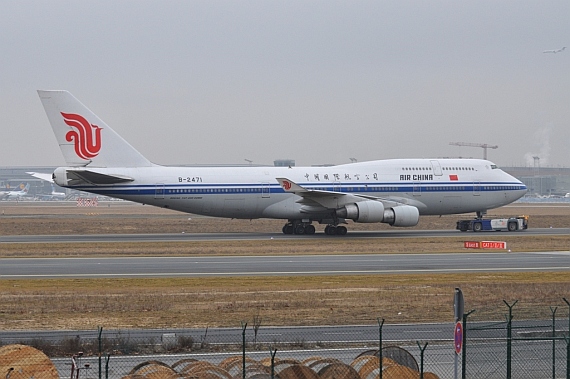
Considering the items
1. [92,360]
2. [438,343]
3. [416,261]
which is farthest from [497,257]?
[92,360]

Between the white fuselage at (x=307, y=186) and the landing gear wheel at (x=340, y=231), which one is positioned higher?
the white fuselage at (x=307, y=186)

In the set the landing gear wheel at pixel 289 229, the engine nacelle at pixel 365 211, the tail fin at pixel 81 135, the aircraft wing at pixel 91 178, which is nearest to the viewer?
the aircraft wing at pixel 91 178

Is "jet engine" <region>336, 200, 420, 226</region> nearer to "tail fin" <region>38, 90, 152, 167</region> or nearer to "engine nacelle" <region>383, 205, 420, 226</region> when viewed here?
"engine nacelle" <region>383, 205, 420, 226</region>

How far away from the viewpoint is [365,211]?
52.8 m

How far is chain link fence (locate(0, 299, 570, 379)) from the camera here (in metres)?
14.5

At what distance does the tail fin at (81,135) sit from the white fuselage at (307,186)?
93 cm

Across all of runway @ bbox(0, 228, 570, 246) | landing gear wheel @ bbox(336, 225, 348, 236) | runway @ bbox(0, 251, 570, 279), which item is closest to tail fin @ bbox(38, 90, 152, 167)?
runway @ bbox(0, 228, 570, 246)

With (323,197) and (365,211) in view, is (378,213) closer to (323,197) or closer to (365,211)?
(365,211)

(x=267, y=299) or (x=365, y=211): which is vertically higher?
(x=365, y=211)

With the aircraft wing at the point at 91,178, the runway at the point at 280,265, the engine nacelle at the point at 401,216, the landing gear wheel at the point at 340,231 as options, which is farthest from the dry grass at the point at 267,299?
the landing gear wheel at the point at 340,231

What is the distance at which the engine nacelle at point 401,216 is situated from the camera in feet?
176

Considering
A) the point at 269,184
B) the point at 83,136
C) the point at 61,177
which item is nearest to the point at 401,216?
the point at 269,184

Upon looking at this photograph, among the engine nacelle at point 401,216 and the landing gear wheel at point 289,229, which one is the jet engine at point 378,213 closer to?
the engine nacelle at point 401,216

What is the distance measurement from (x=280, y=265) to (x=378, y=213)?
55.8 ft
